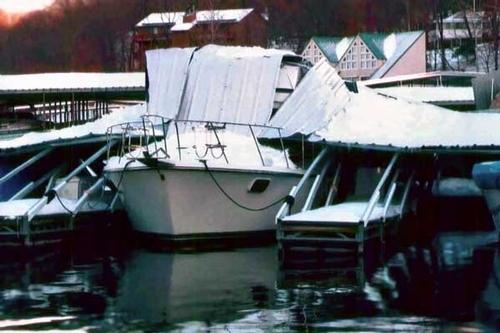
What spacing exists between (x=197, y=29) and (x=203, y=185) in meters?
83.5

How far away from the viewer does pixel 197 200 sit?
27.3m

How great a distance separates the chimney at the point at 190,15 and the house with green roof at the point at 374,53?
1299 centimetres

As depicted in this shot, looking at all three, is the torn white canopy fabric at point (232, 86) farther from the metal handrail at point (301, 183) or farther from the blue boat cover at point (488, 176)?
the blue boat cover at point (488, 176)

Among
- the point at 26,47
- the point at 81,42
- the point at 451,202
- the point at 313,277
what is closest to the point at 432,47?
the point at 81,42

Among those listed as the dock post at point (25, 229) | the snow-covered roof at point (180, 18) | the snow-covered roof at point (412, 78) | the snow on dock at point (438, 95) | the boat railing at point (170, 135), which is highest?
the boat railing at point (170, 135)

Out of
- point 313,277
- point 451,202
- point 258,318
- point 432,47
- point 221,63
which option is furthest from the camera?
point 432,47

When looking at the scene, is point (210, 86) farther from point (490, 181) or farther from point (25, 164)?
point (490, 181)

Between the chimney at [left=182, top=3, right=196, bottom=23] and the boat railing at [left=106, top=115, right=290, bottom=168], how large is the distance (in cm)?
8684

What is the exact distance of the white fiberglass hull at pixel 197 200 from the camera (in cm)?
2709

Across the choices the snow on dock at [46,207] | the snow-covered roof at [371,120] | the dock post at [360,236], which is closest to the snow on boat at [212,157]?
the snow-covered roof at [371,120]

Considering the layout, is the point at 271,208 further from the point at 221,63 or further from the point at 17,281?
the point at 17,281

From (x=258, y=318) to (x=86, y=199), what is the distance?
12.4 meters

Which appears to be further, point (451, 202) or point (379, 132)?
point (451, 202)

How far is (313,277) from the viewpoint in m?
22.5
